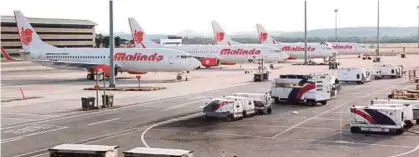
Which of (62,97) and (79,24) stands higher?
(79,24)

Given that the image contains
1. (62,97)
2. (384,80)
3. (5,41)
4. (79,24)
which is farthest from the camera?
(79,24)

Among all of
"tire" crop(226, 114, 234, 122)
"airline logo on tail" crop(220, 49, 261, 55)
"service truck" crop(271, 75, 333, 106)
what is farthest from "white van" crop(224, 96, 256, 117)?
"airline logo on tail" crop(220, 49, 261, 55)

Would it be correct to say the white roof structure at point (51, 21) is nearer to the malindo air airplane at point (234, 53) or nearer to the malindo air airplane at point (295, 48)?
the malindo air airplane at point (295, 48)

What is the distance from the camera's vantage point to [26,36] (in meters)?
76.8

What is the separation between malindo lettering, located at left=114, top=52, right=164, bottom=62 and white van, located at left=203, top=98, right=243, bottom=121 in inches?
1347

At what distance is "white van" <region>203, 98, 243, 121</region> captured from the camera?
117ft

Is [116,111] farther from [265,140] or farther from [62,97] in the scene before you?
[265,140]

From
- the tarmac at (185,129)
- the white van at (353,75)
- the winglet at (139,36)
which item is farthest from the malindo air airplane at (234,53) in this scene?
the tarmac at (185,129)

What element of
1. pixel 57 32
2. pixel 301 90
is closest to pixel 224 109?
pixel 301 90

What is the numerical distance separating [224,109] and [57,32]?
156 metres

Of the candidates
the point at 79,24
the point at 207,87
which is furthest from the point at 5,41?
the point at 207,87

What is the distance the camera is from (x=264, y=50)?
9925 cm

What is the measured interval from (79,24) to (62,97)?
144 metres

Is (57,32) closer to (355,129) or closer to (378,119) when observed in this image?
Result: (355,129)
